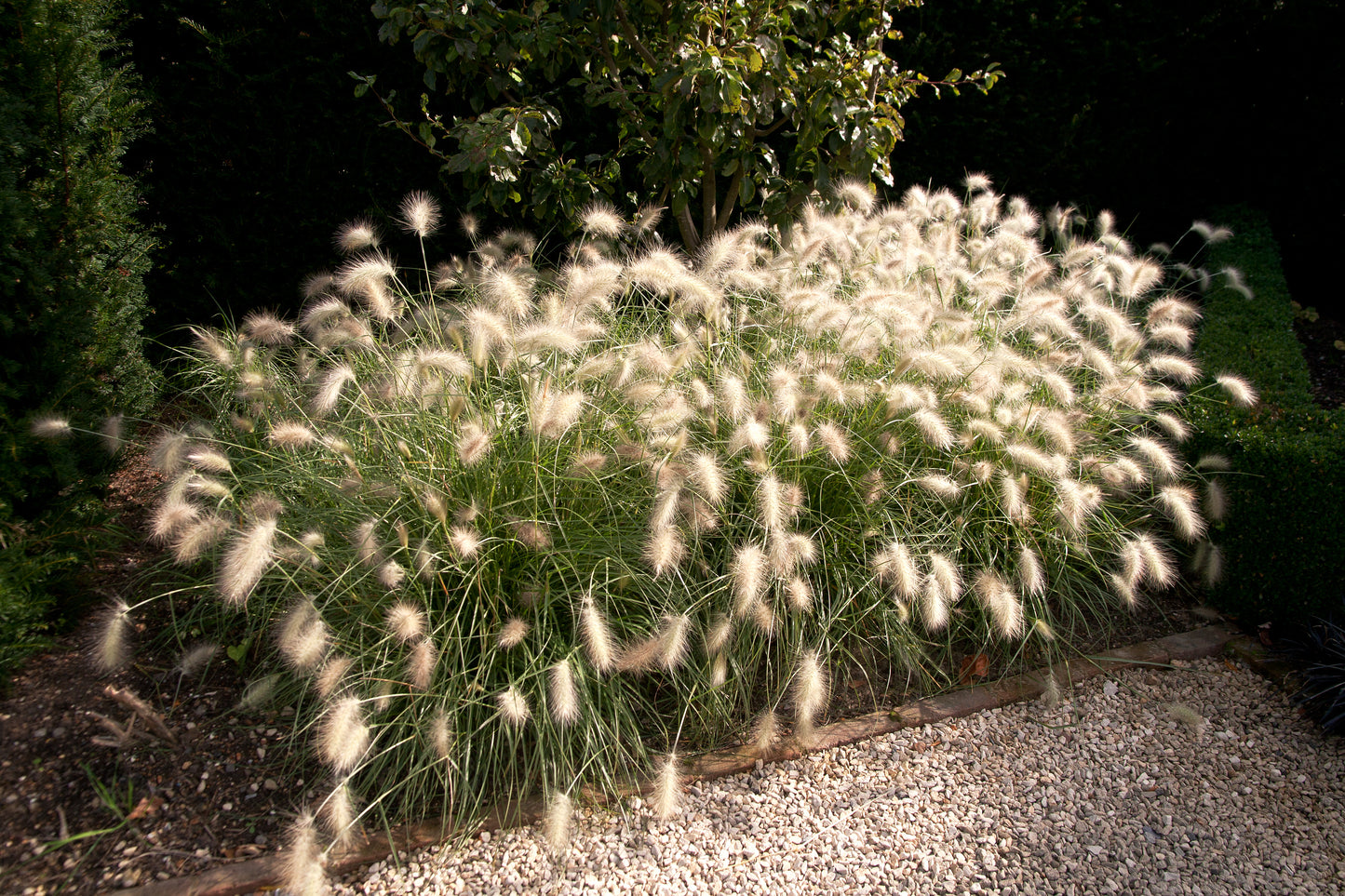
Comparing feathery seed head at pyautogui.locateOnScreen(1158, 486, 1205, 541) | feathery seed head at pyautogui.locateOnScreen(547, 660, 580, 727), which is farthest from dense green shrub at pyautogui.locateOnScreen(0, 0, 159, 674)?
feathery seed head at pyautogui.locateOnScreen(1158, 486, 1205, 541)

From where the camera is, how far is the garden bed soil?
2.16m

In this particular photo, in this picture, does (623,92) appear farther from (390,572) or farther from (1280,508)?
(1280,508)

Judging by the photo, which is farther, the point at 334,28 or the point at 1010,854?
the point at 334,28

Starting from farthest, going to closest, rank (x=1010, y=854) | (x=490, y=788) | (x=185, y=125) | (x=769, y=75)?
(x=185, y=125) < (x=769, y=75) < (x=490, y=788) < (x=1010, y=854)

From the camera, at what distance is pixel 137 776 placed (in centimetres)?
237

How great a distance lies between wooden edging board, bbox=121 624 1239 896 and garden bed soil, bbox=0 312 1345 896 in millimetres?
59

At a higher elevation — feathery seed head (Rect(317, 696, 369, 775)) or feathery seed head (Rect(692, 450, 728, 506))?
feathery seed head (Rect(692, 450, 728, 506))

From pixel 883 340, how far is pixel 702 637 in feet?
4.67

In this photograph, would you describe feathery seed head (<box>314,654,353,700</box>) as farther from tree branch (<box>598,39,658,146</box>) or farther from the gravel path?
tree branch (<box>598,39,658,146</box>)

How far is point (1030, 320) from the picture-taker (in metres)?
3.28

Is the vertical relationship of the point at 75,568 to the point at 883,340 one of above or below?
below

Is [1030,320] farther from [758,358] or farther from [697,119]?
[697,119]

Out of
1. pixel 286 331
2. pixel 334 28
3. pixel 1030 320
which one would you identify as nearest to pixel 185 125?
pixel 334 28

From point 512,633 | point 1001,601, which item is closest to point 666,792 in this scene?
point 512,633
